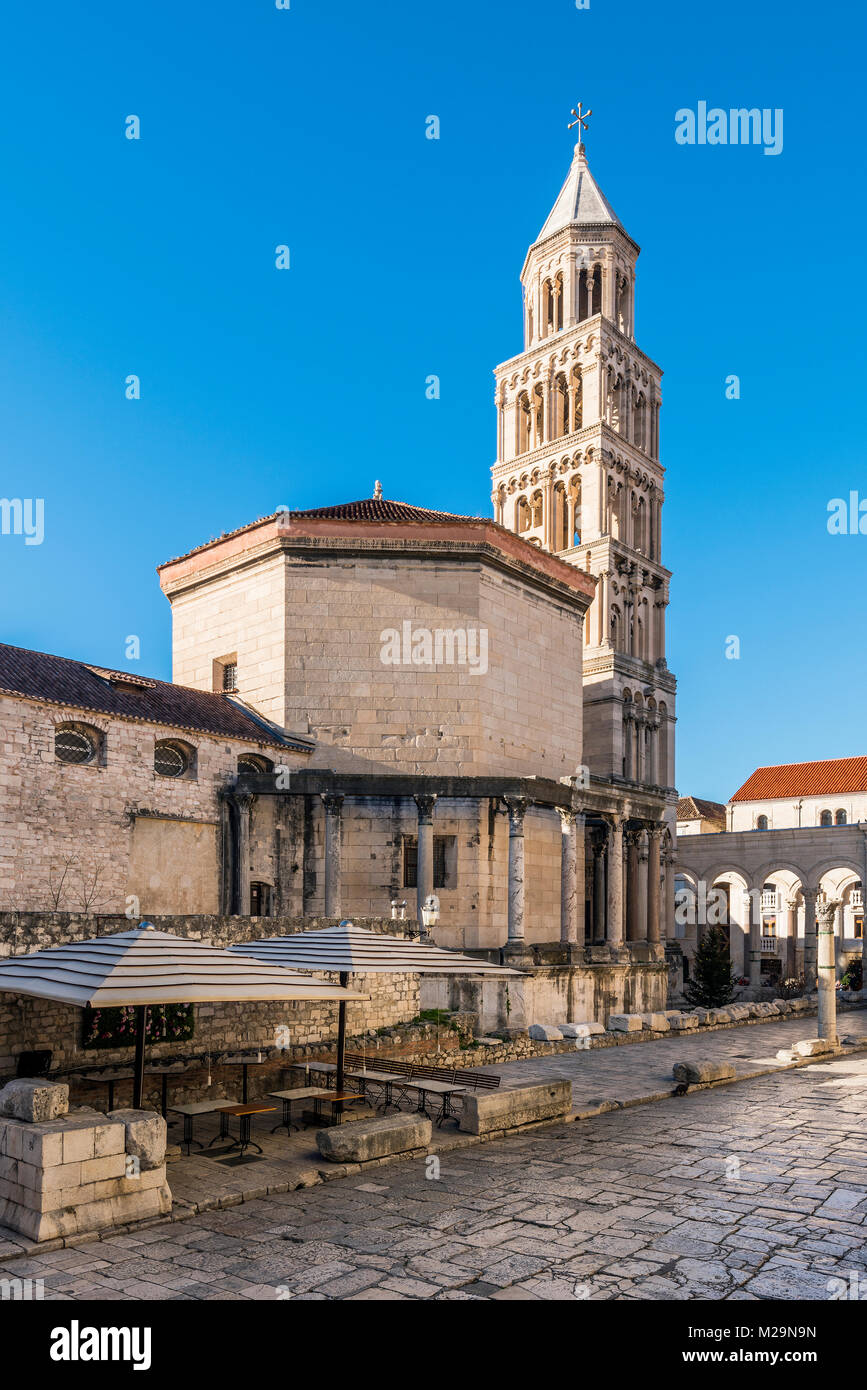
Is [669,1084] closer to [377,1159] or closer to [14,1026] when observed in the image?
[377,1159]

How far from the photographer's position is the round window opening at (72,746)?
23078 mm

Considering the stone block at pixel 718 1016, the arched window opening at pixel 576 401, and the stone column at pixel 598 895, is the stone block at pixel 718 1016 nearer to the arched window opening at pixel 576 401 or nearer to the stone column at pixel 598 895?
the stone column at pixel 598 895

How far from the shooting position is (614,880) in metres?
34.7

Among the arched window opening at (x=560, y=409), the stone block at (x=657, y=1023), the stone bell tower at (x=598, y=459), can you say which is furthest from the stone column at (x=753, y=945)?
the stone block at (x=657, y=1023)

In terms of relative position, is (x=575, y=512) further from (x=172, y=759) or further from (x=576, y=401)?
(x=172, y=759)

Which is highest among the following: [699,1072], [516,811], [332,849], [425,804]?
[425,804]

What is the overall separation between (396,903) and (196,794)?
21.8ft

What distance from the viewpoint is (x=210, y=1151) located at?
447 inches

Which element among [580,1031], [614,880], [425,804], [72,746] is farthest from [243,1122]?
[614,880]

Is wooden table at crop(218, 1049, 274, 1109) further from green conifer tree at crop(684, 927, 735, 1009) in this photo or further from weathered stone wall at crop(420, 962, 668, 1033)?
green conifer tree at crop(684, 927, 735, 1009)

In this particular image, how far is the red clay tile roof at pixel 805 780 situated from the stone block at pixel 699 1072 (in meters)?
58.5

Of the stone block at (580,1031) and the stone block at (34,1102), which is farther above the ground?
the stone block at (34,1102)

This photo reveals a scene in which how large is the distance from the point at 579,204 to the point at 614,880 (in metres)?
42.8
